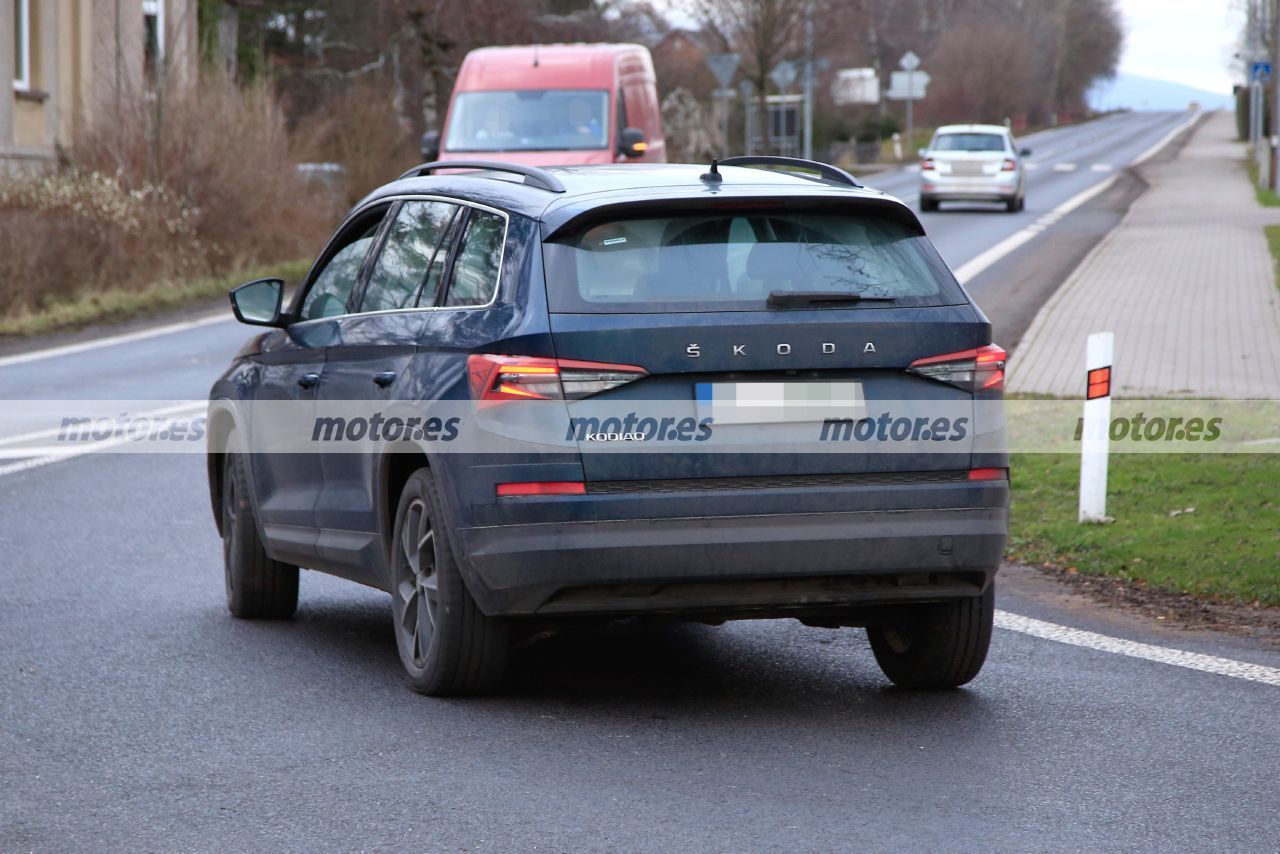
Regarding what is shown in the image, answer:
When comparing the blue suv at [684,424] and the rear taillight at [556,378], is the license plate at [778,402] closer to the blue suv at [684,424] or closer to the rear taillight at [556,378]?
the blue suv at [684,424]

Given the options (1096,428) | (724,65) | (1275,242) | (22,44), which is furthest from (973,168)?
(1096,428)

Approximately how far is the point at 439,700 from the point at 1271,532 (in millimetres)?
4625

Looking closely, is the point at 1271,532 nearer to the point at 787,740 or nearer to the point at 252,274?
the point at 787,740

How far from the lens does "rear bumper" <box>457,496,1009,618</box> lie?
5.80 meters

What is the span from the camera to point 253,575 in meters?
8.13

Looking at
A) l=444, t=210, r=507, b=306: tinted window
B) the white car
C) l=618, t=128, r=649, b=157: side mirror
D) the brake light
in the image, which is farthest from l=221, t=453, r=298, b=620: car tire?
the white car

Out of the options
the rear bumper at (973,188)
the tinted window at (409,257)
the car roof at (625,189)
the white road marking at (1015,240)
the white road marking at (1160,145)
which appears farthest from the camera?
the white road marking at (1160,145)

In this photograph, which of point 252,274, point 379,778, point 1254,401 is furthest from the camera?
point 252,274

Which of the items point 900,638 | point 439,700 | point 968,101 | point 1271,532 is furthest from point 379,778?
point 968,101

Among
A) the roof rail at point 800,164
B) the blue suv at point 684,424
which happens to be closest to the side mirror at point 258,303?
the blue suv at point 684,424

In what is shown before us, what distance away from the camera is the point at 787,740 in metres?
5.83

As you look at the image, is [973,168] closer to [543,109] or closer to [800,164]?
[543,109]

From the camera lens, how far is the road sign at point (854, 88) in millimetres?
85750

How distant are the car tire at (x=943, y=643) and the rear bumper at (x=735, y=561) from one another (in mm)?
293
